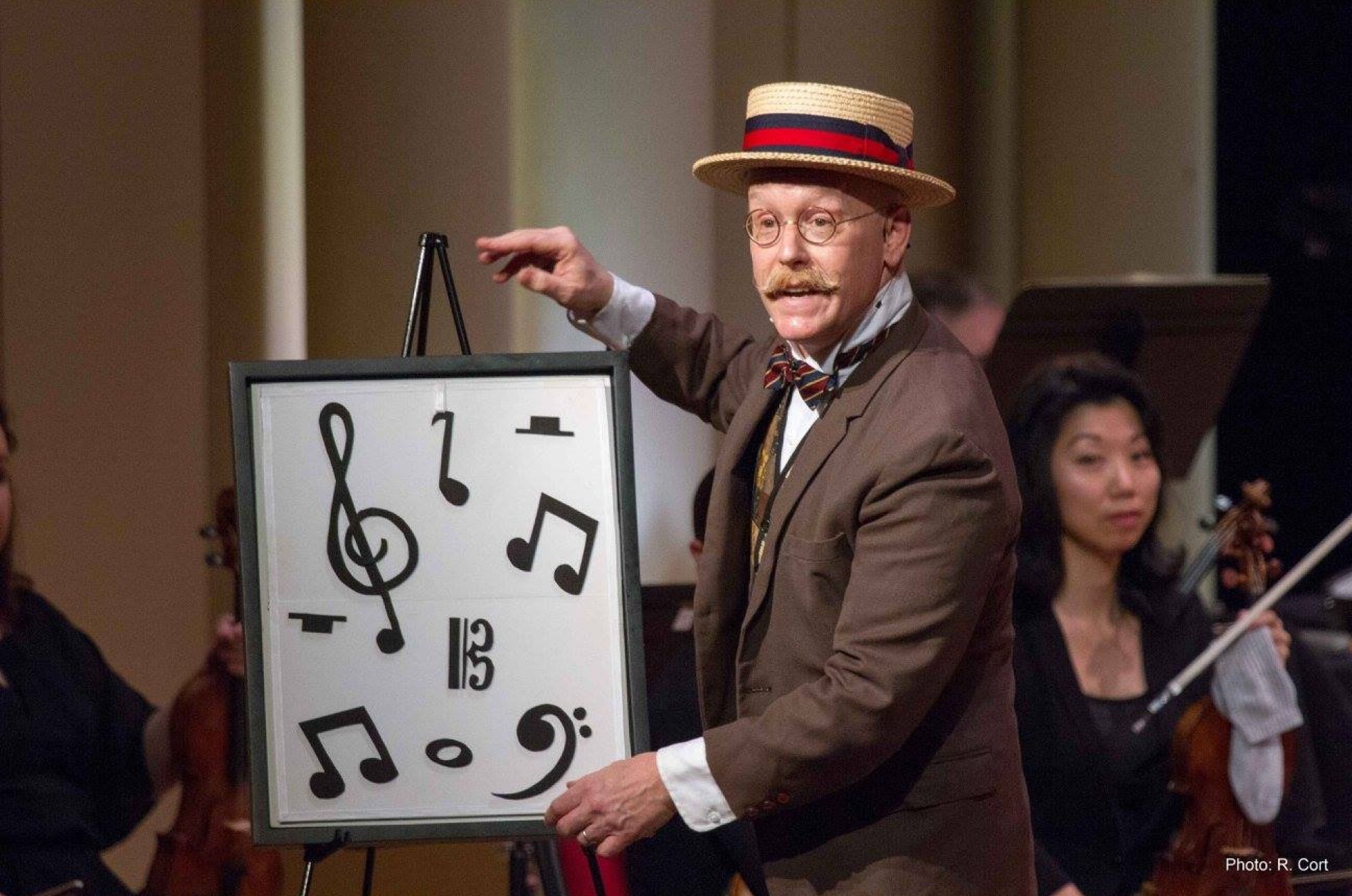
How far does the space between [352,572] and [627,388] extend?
42 cm

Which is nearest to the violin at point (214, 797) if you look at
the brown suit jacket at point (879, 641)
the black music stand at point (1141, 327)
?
the brown suit jacket at point (879, 641)

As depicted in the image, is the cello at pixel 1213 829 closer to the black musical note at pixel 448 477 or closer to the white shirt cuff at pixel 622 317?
the white shirt cuff at pixel 622 317

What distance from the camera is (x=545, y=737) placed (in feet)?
6.92

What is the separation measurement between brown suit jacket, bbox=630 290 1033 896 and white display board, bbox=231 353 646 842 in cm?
16

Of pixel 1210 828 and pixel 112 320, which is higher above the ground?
pixel 112 320

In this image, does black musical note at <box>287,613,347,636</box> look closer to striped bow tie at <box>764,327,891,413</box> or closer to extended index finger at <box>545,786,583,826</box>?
extended index finger at <box>545,786,583,826</box>

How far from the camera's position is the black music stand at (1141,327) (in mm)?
3750

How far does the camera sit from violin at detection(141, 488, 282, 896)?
9.50 ft

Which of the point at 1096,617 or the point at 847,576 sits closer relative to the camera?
the point at 847,576

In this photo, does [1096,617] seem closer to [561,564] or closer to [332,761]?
[561,564]

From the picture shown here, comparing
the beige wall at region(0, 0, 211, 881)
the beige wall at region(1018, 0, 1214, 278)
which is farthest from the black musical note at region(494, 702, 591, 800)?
the beige wall at region(1018, 0, 1214, 278)

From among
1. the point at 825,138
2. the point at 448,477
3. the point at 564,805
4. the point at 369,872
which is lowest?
the point at 369,872

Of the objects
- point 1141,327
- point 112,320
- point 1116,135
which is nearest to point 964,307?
point 1141,327

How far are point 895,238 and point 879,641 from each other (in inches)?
20.6
